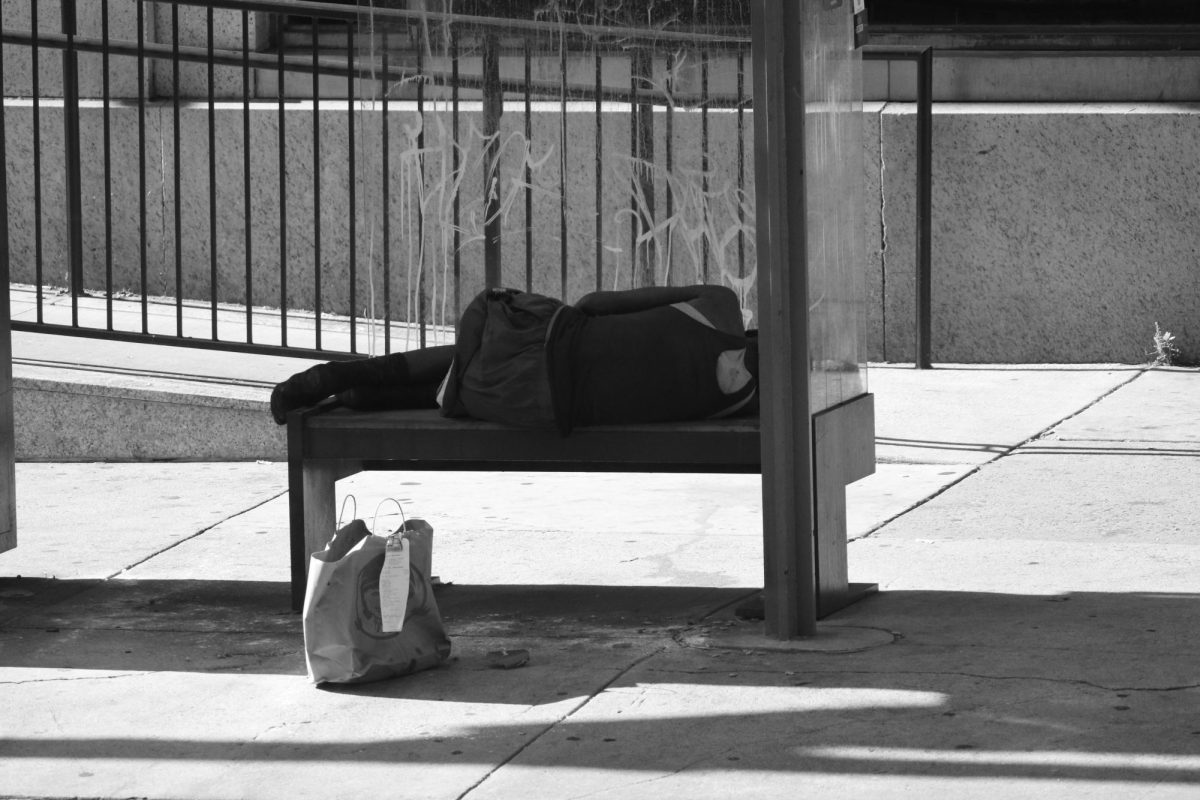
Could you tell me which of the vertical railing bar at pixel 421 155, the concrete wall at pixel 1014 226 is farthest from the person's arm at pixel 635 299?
the concrete wall at pixel 1014 226

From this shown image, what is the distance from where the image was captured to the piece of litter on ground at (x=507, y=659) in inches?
174

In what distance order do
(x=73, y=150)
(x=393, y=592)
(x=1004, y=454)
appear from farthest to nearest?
(x=73, y=150) → (x=1004, y=454) → (x=393, y=592)

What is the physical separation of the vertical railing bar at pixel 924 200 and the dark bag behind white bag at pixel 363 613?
14.7ft

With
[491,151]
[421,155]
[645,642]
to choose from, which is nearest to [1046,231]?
[491,151]

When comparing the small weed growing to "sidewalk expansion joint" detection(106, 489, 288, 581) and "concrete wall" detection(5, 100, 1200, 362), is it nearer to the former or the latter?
"concrete wall" detection(5, 100, 1200, 362)

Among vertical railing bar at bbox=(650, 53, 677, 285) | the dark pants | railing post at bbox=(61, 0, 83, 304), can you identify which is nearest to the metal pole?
the dark pants

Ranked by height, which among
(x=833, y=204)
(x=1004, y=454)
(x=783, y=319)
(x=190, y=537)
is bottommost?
(x=190, y=537)

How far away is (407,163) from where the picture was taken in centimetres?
689

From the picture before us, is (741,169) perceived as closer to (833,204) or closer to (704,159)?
(704,159)

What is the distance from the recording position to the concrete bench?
15.5 feet

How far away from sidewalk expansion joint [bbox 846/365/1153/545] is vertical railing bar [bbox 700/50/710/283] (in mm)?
953

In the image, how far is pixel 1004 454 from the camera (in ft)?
22.5

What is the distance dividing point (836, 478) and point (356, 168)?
186 inches

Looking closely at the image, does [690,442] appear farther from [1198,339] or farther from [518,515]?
[1198,339]
